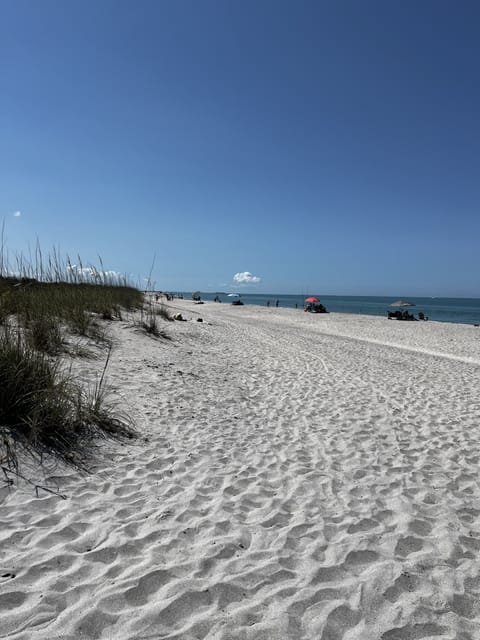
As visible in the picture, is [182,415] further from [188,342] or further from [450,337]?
[450,337]

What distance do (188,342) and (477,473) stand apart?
342 inches

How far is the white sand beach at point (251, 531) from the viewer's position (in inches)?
84.2

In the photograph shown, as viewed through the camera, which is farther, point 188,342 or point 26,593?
point 188,342

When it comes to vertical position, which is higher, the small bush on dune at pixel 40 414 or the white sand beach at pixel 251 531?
the small bush on dune at pixel 40 414

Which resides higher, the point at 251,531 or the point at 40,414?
the point at 40,414

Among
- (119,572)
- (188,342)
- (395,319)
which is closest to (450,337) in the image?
(395,319)

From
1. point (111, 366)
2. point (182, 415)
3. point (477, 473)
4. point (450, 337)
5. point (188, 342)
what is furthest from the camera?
point (450, 337)

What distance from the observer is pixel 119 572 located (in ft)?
7.85

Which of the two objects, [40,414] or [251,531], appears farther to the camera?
[40,414]

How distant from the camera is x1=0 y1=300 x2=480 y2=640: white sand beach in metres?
2.14

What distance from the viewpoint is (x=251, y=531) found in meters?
2.95

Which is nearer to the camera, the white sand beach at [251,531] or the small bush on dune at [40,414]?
the white sand beach at [251,531]

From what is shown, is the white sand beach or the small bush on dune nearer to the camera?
the white sand beach

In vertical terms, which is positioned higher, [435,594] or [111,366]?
[111,366]
